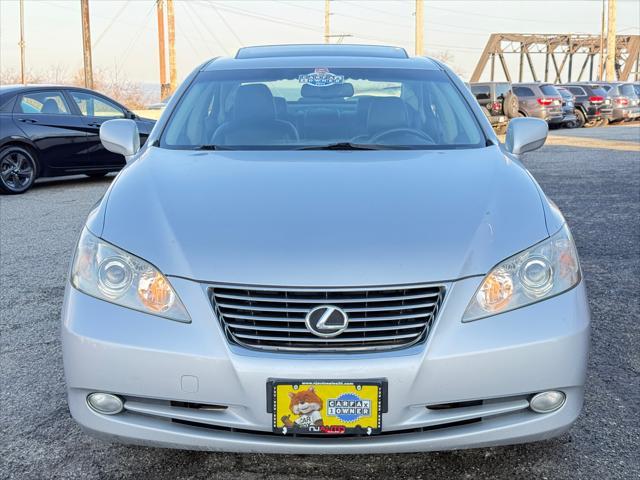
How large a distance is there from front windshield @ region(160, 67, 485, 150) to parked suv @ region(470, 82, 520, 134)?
18942 mm

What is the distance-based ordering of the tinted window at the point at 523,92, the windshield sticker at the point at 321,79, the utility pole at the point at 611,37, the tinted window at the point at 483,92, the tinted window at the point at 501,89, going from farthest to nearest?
the utility pole at the point at 611,37
the tinted window at the point at 523,92
the tinted window at the point at 483,92
the tinted window at the point at 501,89
the windshield sticker at the point at 321,79

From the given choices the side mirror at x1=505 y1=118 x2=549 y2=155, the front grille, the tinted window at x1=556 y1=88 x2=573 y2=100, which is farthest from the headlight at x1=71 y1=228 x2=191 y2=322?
the tinted window at x1=556 y1=88 x2=573 y2=100

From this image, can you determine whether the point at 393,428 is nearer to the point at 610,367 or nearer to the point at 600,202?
the point at 610,367

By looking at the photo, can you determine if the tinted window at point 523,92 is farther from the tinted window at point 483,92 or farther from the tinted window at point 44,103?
the tinted window at point 44,103

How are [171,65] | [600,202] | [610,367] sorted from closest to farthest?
[610,367] → [600,202] → [171,65]

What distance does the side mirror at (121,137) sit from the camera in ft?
12.5

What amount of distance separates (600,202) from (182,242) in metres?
7.44

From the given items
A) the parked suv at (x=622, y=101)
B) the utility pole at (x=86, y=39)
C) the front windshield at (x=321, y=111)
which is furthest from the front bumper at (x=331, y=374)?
the parked suv at (x=622, y=101)

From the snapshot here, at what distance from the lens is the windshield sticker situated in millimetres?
3922

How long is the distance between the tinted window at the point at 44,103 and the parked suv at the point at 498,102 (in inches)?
562

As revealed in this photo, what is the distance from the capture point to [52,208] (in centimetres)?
911

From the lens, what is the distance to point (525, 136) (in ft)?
12.1

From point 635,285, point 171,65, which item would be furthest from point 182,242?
point 171,65

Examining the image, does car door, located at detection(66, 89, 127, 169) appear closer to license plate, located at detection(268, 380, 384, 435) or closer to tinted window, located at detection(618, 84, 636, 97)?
license plate, located at detection(268, 380, 384, 435)
